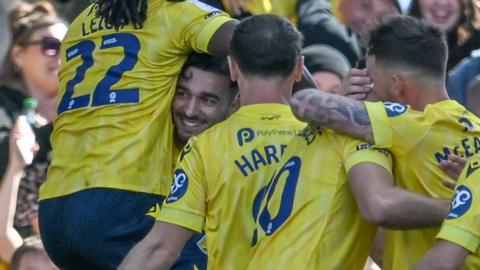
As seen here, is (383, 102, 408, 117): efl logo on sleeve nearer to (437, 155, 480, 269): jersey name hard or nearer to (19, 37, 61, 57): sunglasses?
(437, 155, 480, 269): jersey name hard

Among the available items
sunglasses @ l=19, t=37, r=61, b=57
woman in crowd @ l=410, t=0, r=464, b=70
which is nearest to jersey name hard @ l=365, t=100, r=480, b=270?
woman in crowd @ l=410, t=0, r=464, b=70

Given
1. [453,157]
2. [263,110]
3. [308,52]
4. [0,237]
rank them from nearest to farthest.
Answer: [453,157] < [263,110] < [0,237] < [308,52]

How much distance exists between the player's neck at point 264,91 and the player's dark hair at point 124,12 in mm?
1020

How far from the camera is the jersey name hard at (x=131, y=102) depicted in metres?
9.34

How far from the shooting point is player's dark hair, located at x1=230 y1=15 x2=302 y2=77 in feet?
27.9

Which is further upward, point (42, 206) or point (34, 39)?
point (42, 206)

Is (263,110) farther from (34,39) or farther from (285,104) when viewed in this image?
(34,39)

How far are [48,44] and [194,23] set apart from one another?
3127 millimetres

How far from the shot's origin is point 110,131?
941 cm

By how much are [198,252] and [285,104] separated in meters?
1.07

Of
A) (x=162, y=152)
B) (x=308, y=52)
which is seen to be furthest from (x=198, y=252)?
(x=308, y=52)

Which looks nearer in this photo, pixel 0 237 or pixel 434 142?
pixel 434 142

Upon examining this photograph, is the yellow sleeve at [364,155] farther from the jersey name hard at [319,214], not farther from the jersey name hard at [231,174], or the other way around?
the jersey name hard at [231,174]

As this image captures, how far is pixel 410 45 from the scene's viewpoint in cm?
812
